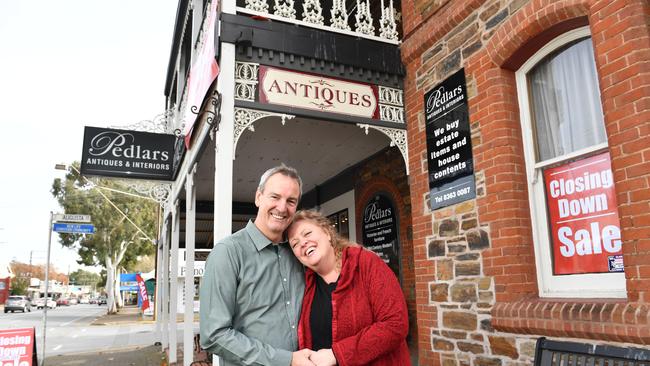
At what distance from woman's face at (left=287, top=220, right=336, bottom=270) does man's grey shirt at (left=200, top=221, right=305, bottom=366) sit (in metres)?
0.14

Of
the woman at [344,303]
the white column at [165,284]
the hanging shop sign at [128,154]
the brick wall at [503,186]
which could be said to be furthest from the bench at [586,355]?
the white column at [165,284]

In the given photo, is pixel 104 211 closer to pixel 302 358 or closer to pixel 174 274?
pixel 174 274

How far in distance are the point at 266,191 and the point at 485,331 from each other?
9.70 feet

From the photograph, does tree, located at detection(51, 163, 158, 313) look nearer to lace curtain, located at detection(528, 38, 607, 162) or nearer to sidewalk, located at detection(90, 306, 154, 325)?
sidewalk, located at detection(90, 306, 154, 325)

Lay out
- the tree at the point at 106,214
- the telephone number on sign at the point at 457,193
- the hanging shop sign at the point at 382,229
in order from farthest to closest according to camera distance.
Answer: the tree at the point at 106,214, the hanging shop sign at the point at 382,229, the telephone number on sign at the point at 457,193

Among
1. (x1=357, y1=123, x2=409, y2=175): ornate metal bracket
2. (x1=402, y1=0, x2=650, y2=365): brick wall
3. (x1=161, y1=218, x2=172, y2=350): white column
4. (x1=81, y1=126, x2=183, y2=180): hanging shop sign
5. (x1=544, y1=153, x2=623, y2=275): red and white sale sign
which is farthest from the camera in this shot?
(x1=161, y1=218, x2=172, y2=350): white column

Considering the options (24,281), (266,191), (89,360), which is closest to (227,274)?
(266,191)

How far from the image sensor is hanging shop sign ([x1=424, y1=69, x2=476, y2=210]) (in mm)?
4715

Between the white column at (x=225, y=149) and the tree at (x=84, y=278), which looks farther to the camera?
the tree at (x=84, y=278)

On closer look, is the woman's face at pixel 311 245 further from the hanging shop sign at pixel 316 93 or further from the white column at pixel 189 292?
the white column at pixel 189 292

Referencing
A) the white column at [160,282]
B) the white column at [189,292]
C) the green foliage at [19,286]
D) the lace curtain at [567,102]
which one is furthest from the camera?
the green foliage at [19,286]

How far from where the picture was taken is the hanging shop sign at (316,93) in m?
5.09

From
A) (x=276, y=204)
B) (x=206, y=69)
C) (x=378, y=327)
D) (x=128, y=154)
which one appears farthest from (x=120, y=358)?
(x=378, y=327)

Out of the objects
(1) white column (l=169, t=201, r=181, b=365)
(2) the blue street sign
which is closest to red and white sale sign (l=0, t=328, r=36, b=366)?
(1) white column (l=169, t=201, r=181, b=365)
